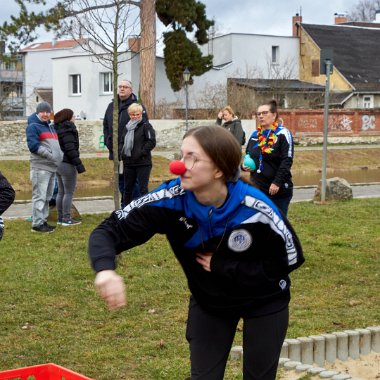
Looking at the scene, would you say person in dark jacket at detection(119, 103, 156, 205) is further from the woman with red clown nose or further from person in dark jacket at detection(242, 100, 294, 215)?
the woman with red clown nose

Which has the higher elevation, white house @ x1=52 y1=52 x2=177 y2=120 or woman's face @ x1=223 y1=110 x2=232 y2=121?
white house @ x1=52 y1=52 x2=177 y2=120

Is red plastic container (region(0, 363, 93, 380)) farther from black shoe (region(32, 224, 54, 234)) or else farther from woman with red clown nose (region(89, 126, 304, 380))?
black shoe (region(32, 224, 54, 234))

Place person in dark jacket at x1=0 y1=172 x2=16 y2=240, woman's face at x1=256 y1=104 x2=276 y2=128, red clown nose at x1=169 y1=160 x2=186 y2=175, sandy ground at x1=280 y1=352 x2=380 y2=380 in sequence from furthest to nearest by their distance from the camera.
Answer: woman's face at x1=256 y1=104 x2=276 y2=128, sandy ground at x1=280 y1=352 x2=380 y2=380, person in dark jacket at x1=0 y1=172 x2=16 y2=240, red clown nose at x1=169 y1=160 x2=186 y2=175

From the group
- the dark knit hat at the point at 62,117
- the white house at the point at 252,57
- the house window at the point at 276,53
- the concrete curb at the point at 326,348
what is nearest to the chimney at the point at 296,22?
the white house at the point at 252,57

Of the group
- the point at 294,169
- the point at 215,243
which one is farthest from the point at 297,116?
the point at 215,243

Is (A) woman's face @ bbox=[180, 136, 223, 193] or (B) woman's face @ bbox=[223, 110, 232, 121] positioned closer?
(A) woman's face @ bbox=[180, 136, 223, 193]

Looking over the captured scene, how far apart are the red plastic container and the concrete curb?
6.25ft

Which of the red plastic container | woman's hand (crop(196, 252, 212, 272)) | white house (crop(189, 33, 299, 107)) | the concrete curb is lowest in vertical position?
the concrete curb

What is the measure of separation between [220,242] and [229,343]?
56 cm

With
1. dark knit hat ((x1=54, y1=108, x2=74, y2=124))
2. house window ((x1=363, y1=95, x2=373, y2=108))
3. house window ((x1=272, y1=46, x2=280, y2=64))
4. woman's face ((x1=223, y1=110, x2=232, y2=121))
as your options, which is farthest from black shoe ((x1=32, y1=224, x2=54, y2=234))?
house window ((x1=272, y1=46, x2=280, y2=64))

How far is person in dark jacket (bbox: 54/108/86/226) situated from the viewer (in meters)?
12.6

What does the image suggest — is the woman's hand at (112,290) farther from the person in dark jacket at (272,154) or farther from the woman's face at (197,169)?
the person in dark jacket at (272,154)

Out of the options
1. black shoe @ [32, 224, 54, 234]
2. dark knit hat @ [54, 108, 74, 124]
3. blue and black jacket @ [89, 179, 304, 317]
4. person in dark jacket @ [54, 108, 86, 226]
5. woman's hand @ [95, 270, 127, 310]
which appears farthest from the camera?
dark knit hat @ [54, 108, 74, 124]

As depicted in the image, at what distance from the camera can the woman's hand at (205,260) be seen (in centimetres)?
390
